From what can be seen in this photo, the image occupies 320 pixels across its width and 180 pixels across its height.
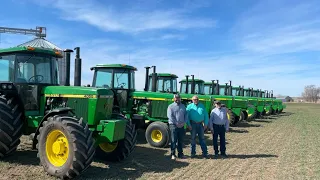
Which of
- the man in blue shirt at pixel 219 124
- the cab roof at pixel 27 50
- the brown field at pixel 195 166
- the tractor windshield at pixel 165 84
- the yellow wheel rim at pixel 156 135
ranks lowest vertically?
the brown field at pixel 195 166

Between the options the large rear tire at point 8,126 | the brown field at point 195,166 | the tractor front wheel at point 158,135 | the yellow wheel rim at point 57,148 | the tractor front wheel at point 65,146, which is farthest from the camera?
the tractor front wheel at point 158,135

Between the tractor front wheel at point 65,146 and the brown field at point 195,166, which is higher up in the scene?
the tractor front wheel at point 65,146

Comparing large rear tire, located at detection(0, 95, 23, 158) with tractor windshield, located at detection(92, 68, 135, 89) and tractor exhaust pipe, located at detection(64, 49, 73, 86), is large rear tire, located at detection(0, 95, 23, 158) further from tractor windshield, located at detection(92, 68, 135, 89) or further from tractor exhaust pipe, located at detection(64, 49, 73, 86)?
tractor windshield, located at detection(92, 68, 135, 89)

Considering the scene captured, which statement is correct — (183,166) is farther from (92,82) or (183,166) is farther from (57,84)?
(92,82)

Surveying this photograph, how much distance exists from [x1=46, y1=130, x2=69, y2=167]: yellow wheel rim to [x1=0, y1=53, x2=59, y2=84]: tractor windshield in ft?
5.47

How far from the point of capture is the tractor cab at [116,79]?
9.69 m

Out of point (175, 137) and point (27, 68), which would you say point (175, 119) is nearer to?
point (175, 137)

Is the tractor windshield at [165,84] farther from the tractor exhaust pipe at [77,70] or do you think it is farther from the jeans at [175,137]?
the tractor exhaust pipe at [77,70]

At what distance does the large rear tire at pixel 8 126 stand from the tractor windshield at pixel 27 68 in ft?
1.84

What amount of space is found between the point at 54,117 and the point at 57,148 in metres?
0.55

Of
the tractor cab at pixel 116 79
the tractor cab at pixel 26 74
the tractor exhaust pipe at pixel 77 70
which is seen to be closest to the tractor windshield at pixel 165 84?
the tractor cab at pixel 116 79

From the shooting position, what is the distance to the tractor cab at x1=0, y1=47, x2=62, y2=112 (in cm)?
675

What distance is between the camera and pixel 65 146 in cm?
563

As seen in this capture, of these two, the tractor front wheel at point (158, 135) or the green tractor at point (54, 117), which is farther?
the tractor front wheel at point (158, 135)
